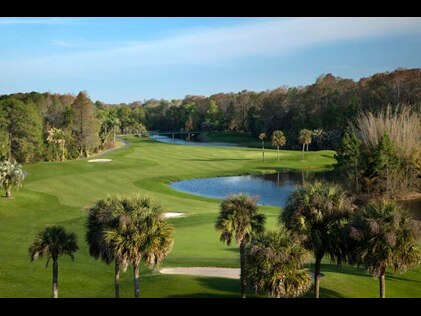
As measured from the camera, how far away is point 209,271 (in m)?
23.6

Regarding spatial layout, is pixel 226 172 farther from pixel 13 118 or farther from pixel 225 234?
pixel 225 234

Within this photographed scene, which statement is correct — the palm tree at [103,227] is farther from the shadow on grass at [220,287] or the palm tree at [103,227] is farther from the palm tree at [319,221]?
the palm tree at [319,221]

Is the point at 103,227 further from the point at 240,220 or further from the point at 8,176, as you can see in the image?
the point at 8,176

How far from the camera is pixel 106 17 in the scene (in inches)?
151

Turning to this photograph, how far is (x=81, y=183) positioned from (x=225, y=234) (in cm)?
3897

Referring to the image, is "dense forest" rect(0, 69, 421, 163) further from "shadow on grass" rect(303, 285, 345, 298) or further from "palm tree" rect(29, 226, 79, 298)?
"shadow on grass" rect(303, 285, 345, 298)

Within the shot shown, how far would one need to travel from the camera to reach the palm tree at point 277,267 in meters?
16.9

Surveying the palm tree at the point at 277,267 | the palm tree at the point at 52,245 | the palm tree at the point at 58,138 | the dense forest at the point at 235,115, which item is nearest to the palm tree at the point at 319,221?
the palm tree at the point at 277,267

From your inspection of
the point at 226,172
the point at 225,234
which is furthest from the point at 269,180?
the point at 225,234

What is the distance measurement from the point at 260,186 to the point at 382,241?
44614mm

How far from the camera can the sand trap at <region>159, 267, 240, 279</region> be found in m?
23.1

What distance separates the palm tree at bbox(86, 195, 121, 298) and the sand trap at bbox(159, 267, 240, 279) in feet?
14.2

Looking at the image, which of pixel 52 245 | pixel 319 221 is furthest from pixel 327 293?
pixel 52 245

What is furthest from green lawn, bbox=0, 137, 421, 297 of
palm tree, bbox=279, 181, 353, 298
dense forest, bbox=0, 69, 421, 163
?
dense forest, bbox=0, 69, 421, 163
